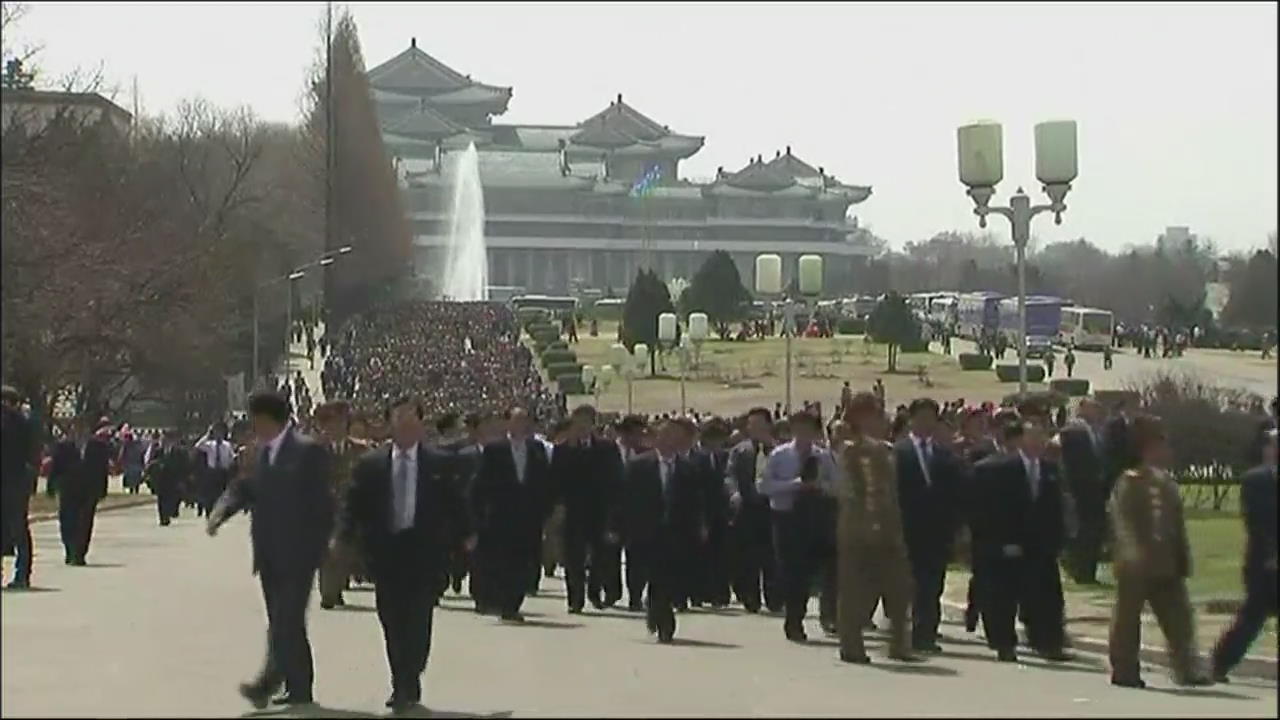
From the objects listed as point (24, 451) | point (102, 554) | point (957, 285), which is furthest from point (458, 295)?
point (24, 451)

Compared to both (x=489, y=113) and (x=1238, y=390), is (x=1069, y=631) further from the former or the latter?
(x=489, y=113)

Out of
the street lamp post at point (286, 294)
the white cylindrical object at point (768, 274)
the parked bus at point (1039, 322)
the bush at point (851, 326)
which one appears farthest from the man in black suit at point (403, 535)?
the bush at point (851, 326)

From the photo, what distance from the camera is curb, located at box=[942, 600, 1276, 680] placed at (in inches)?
512

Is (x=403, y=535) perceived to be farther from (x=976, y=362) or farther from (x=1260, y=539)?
(x=976, y=362)

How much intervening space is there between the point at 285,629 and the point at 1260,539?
4870mm

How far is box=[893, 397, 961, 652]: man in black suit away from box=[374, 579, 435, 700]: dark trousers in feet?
14.1

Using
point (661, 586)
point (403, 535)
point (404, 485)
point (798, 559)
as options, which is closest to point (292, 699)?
point (403, 535)

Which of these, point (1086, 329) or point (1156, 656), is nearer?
point (1156, 656)

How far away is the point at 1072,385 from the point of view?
191ft

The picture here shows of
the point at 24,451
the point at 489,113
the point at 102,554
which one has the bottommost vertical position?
the point at 102,554

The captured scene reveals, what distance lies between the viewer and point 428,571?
12633mm

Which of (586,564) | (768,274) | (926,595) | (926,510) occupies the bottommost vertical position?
(586,564)

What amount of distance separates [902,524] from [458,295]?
417 feet

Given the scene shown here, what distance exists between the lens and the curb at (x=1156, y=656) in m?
13.0
